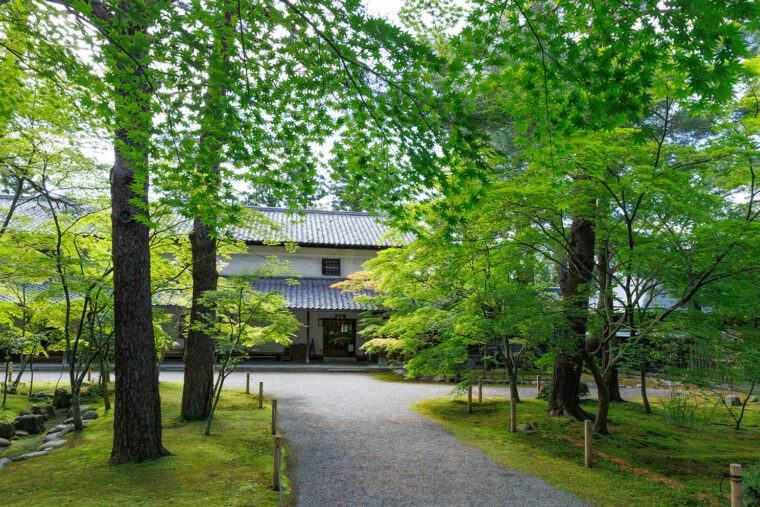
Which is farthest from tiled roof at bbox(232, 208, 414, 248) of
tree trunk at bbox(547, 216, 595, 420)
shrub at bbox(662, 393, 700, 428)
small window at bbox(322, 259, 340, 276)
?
shrub at bbox(662, 393, 700, 428)

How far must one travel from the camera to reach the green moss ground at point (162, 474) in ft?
16.5

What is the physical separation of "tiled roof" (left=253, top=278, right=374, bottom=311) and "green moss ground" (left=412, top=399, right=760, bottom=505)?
28.2ft

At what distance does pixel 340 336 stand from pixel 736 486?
60.6 ft

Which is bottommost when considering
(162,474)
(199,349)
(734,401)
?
(734,401)

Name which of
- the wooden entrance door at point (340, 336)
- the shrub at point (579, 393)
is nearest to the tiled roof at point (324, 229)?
the wooden entrance door at point (340, 336)

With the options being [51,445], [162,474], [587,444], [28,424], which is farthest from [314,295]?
[587,444]

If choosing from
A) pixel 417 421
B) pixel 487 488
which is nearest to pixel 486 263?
pixel 417 421

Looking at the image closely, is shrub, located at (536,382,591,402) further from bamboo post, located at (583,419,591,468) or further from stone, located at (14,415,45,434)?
stone, located at (14,415,45,434)

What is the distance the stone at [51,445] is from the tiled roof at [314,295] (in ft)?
36.3

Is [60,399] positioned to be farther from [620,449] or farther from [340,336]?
[620,449]

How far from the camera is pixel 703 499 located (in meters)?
5.46

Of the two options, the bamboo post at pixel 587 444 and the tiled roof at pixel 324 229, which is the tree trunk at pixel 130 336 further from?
the tiled roof at pixel 324 229

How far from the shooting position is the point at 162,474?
5.68 meters

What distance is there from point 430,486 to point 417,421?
13.1ft
